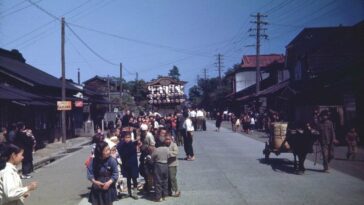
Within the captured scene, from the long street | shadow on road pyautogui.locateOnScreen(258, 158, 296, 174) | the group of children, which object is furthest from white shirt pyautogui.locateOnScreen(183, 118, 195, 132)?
the group of children

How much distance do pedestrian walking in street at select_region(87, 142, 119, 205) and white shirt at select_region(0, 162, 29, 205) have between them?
189 centimetres

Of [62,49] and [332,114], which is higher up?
[62,49]

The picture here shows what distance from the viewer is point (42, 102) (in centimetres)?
2447

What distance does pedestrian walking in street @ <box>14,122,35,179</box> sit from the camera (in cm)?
1396

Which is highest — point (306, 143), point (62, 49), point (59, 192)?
point (62, 49)

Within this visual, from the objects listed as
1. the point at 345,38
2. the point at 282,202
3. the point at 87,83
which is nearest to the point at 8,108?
the point at 282,202

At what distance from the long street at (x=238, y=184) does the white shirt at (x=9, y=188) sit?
4.86m

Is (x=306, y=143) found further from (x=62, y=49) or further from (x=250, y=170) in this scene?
(x=62, y=49)

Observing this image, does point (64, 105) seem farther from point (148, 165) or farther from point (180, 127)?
point (148, 165)

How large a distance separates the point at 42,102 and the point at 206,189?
53.3 ft

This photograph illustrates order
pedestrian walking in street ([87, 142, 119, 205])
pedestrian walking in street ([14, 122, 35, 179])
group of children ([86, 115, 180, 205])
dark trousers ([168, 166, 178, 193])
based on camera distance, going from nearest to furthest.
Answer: pedestrian walking in street ([87, 142, 119, 205]) → group of children ([86, 115, 180, 205]) → dark trousers ([168, 166, 178, 193]) → pedestrian walking in street ([14, 122, 35, 179])

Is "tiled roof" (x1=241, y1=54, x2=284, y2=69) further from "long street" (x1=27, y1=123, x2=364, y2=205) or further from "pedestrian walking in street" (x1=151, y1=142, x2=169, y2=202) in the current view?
"pedestrian walking in street" (x1=151, y1=142, x2=169, y2=202)

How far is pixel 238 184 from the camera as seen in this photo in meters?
11.4

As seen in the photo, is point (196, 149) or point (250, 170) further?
point (196, 149)
